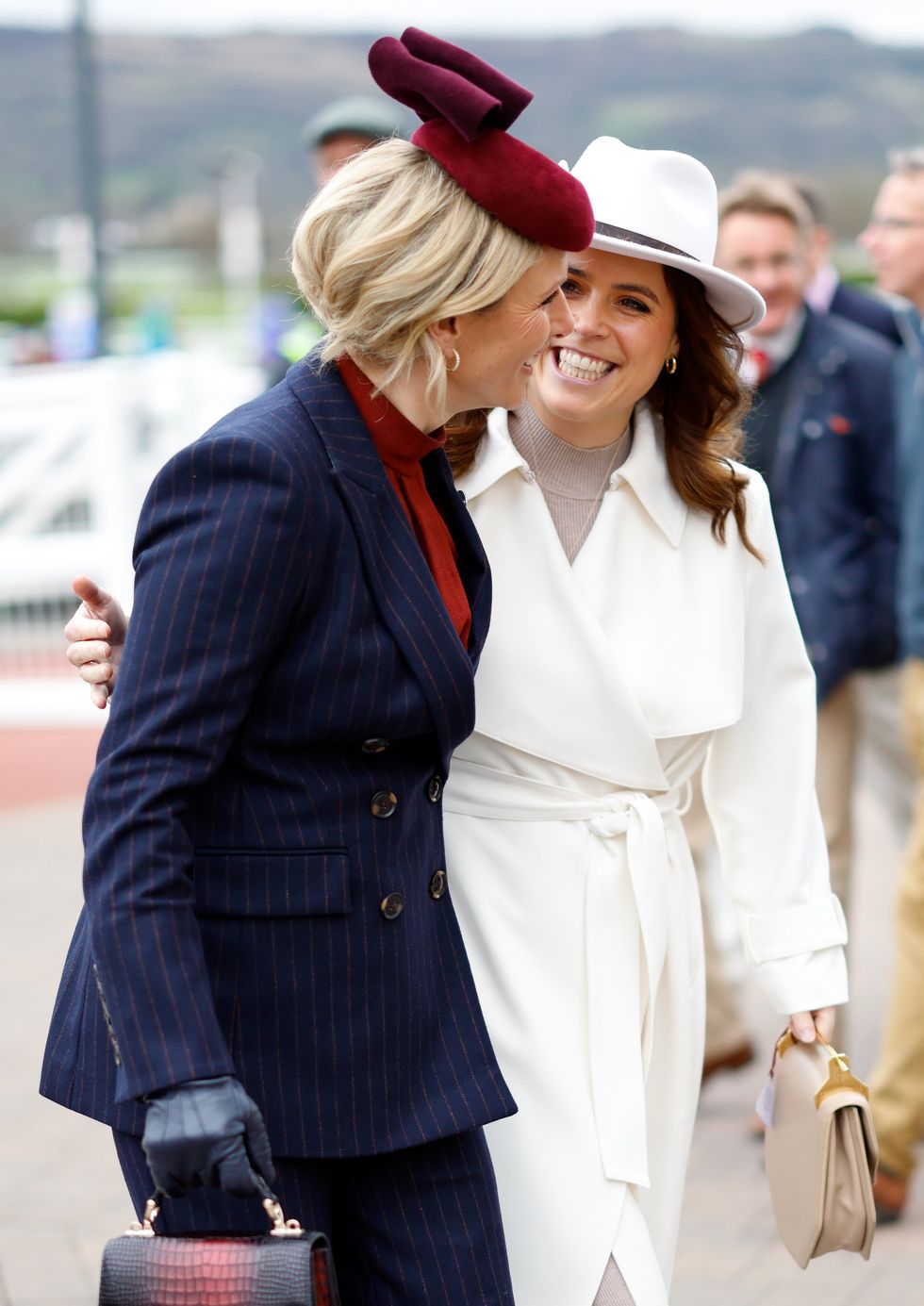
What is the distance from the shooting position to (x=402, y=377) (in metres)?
1.96

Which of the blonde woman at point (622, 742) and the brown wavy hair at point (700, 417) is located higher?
the brown wavy hair at point (700, 417)

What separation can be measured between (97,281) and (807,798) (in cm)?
986

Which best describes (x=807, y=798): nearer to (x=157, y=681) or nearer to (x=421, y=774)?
(x=421, y=774)

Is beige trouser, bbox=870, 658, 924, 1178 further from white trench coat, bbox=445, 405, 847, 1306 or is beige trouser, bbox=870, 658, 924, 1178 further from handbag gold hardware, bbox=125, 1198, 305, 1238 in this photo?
handbag gold hardware, bbox=125, 1198, 305, 1238

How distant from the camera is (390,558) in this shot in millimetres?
1919

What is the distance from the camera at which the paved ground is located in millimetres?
3586

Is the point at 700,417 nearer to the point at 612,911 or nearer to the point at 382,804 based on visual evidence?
the point at 612,911

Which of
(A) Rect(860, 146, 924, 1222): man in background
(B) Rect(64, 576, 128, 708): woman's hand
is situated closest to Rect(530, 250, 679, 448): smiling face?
(B) Rect(64, 576, 128, 708): woman's hand

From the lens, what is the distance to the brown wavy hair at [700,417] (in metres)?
2.52

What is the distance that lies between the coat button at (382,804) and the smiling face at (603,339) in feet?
2.63

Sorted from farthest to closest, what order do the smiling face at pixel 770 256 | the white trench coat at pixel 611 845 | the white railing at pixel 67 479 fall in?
the white railing at pixel 67 479 → the smiling face at pixel 770 256 → the white trench coat at pixel 611 845

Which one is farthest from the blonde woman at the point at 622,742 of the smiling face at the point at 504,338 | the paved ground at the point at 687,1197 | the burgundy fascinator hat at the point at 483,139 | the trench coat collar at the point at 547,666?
the paved ground at the point at 687,1197

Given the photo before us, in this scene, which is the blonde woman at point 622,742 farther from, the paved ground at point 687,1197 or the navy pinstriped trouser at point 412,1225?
the paved ground at point 687,1197

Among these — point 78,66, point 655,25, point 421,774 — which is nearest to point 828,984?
point 421,774
